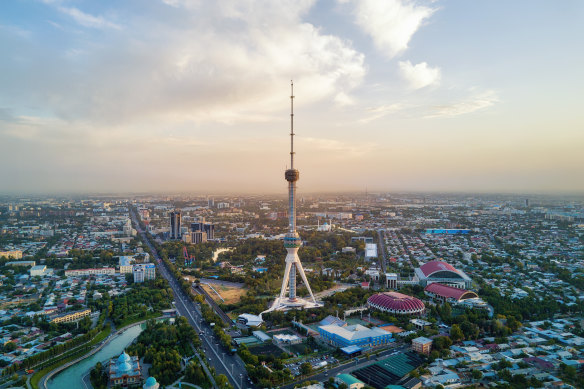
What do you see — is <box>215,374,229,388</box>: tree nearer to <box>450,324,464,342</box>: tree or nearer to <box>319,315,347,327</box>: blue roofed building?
<box>319,315,347,327</box>: blue roofed building

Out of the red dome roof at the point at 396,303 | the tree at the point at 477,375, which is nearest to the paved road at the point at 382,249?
the red dome roof at the point at 396,303

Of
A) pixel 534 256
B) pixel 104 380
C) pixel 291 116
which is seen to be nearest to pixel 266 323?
pixel 104 380

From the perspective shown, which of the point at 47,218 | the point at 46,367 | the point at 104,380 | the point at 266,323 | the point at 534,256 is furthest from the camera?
the point at 47,218

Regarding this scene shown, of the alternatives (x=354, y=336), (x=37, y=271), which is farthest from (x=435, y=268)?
(x=37, y=271)

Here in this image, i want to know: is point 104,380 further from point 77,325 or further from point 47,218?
point 47,218

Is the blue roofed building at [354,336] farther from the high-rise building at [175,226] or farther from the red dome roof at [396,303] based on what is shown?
the high-rise building at [175,226]

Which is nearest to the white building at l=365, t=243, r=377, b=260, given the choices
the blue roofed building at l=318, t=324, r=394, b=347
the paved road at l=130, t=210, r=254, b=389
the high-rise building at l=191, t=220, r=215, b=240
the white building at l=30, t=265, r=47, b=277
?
the paved road at l=130, t=210, r=254, b=389
